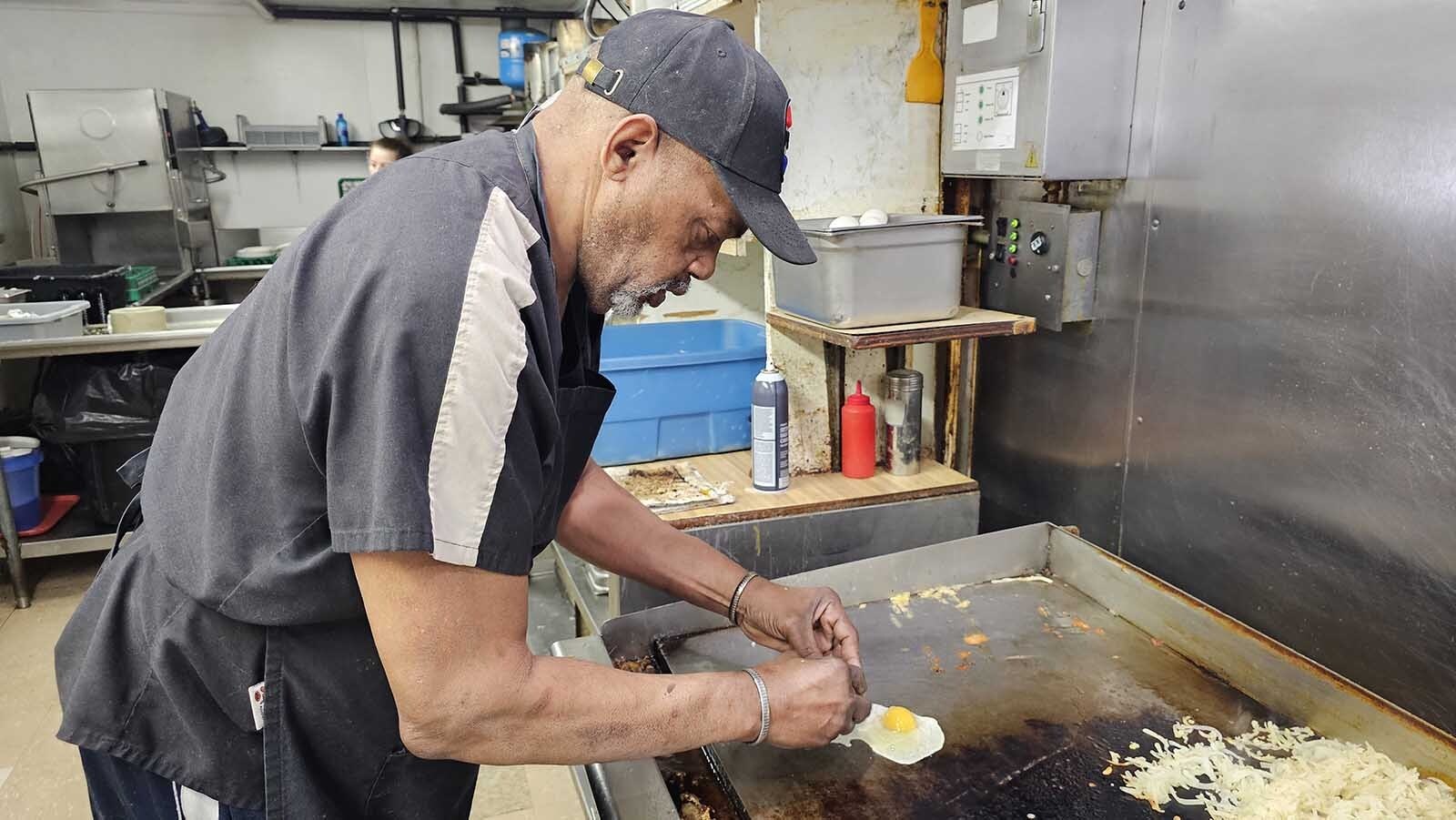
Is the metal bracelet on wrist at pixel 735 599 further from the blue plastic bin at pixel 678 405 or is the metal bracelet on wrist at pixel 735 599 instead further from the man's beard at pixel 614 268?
the blue plastic bin at pixel 678 405

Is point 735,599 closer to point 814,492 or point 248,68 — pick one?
point 814,492

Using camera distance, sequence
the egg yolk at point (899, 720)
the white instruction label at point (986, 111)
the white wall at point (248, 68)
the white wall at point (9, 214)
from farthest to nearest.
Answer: the white wall at point (248, 68) → the white wall at point (9, 214) → the white instruction label at point (986, 111) → the egg yolk at point (899, 720)

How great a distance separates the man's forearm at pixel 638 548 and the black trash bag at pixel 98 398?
9.58 feet

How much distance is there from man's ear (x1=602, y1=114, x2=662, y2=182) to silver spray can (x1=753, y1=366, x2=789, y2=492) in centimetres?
114

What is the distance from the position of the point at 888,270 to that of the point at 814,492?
0.57 meters

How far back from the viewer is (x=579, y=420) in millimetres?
1293

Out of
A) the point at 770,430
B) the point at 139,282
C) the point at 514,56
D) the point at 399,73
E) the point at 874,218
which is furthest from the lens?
the point at 399,73

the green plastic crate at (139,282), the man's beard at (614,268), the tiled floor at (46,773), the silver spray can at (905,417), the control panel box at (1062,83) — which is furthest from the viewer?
the green plastic crate at (139,282)

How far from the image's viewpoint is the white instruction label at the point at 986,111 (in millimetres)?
1821

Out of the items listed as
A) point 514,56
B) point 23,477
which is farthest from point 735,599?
point 514,56

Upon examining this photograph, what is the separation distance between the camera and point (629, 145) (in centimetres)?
101

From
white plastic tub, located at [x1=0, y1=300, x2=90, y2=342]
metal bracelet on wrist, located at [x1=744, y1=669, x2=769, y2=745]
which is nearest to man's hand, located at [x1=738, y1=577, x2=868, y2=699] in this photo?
metal bracelet on wrist, located at [x1=744, y1=669, x2=769, y2=745]

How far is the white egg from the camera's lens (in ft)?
4.08

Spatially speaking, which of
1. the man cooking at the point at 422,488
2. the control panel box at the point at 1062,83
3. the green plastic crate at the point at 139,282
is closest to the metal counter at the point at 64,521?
the green plastic crate at the point at 139,282
